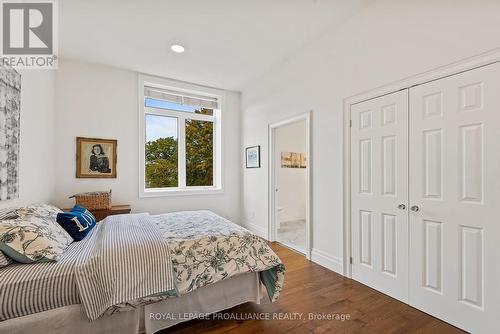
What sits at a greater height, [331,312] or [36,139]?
[36,139]

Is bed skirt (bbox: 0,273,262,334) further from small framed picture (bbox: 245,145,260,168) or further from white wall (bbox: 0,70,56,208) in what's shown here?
small framed picture (bbox: 245,145,260,168)

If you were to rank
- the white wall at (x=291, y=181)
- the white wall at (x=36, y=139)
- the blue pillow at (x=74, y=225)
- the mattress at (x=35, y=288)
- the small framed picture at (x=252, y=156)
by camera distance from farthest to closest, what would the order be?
the white wall at (x=291, y=181) → the small framed picture at (x=252, y=156) → the white wall at (x=36, y=139) → the blue pillow at (x=74, y=225) → the mattress at (x=35, y=288)

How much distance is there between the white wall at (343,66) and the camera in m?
1.79

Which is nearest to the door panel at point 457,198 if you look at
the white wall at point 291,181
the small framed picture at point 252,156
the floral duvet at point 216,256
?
the floral duvet at point 216,256

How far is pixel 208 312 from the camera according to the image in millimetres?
1810

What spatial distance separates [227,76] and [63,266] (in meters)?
3.58

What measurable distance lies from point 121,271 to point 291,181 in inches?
175

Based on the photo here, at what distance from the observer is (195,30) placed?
2775 mm

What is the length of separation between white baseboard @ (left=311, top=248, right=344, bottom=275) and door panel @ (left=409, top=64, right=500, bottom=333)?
0.76m

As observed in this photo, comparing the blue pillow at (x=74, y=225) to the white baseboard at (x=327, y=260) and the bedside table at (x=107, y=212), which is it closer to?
the bedside table at (x=107, y=212)

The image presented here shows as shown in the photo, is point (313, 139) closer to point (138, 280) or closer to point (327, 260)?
point (327, 260)

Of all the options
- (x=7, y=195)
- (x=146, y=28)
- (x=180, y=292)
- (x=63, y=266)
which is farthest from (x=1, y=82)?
(x=180, y=292)

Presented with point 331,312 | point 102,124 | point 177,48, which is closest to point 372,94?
point 331,312

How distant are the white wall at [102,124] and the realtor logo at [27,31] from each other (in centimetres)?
66
